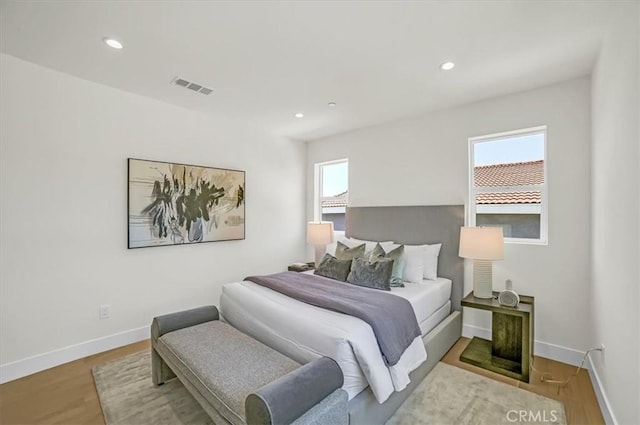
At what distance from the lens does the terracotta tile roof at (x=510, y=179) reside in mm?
2998

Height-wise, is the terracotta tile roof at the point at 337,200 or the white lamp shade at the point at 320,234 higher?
the terracotta tile roof at the point at 337,200

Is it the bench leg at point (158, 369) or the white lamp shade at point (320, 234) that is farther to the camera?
the white lamp shade at point (320, 234)

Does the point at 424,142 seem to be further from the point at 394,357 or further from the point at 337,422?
the point at 337,422

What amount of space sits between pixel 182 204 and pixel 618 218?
12.9 feet

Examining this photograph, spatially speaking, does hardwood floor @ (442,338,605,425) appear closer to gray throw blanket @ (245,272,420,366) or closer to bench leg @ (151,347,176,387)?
gray throw blanket @ (245,272,420,366)

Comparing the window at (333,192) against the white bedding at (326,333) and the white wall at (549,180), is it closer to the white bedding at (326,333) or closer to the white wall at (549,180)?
the white wall at (549,180)

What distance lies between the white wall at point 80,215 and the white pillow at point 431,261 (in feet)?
8.66

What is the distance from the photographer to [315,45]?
222 centimetres

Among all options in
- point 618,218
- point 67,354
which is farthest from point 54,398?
point 618,218

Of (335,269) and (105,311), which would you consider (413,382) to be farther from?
(105,311)

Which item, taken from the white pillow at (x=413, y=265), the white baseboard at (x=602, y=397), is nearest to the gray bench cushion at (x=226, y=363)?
the white pillow at (x=413, y=265)

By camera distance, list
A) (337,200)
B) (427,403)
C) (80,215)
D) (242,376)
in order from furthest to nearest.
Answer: (337,200)
(80,215)
(427,403)
(242,376)

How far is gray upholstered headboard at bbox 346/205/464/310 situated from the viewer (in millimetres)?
3316

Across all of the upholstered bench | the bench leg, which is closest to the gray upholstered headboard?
the upholstered bench
